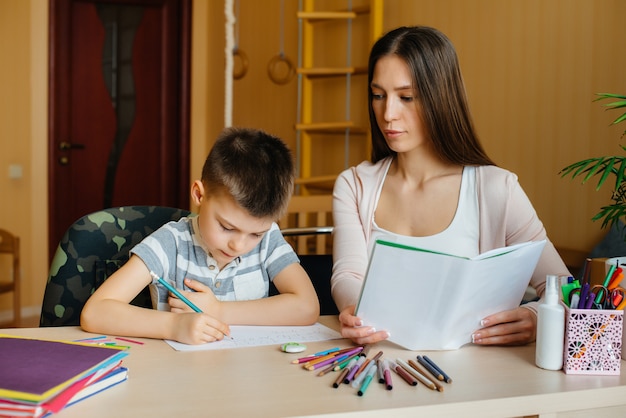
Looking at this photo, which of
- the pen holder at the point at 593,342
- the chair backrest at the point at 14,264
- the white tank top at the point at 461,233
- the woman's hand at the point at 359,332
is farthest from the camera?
the chair backrest at the point at 14,264

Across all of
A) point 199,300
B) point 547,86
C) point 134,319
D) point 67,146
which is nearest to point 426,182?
point 199,300

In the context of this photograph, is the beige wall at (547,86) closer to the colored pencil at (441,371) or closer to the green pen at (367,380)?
the colored pencil at (441,371)

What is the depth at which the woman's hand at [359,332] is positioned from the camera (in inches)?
51.7

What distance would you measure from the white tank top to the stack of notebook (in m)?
0.77

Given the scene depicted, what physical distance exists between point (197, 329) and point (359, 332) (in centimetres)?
27

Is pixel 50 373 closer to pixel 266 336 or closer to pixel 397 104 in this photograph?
pixel 266 336

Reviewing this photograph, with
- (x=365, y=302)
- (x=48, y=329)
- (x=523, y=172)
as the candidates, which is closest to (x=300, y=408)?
(x=365, y=302)

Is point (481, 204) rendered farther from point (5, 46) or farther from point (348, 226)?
point (5, 46)

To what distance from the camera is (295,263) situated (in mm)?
1677

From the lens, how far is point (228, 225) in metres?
1.48

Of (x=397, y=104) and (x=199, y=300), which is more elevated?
(x=397, y=104)

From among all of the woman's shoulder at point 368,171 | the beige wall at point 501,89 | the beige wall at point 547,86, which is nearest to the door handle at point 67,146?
the beige wall at point 501,89

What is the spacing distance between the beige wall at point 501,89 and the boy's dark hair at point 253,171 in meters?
1.60

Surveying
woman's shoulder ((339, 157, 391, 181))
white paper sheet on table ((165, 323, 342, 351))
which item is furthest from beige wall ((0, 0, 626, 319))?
white paper sheet on table ((165, 323, 342, 351))
